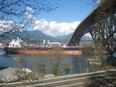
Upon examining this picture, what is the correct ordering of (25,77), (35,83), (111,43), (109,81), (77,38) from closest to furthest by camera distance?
(35,83), (109,81), (25,77), (111,43), (77,38)

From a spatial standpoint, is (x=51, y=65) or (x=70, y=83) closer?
(x=70, y=83)

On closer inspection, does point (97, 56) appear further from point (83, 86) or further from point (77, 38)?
point (77, 38)

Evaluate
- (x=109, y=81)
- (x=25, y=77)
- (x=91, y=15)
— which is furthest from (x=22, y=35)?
(x=91, y=15)

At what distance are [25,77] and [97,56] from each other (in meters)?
20.7

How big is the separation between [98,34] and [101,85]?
29.9m

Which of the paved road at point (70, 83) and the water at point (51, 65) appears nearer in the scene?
the paved road at point (70, 83)

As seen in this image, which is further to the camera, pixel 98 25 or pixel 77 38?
pixel 77 38

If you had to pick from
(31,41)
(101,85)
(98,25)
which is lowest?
(101,85)

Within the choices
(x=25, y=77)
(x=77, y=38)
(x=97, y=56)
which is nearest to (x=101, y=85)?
(x=25, y=77)

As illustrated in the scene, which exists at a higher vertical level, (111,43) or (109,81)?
(111,43)

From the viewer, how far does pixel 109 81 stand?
1434 cm

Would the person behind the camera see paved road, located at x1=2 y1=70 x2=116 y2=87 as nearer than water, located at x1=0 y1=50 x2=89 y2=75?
Yes

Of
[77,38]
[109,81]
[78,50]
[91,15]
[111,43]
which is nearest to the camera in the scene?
[109,81]

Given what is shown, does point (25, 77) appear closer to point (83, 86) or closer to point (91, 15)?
point (83, 86)
